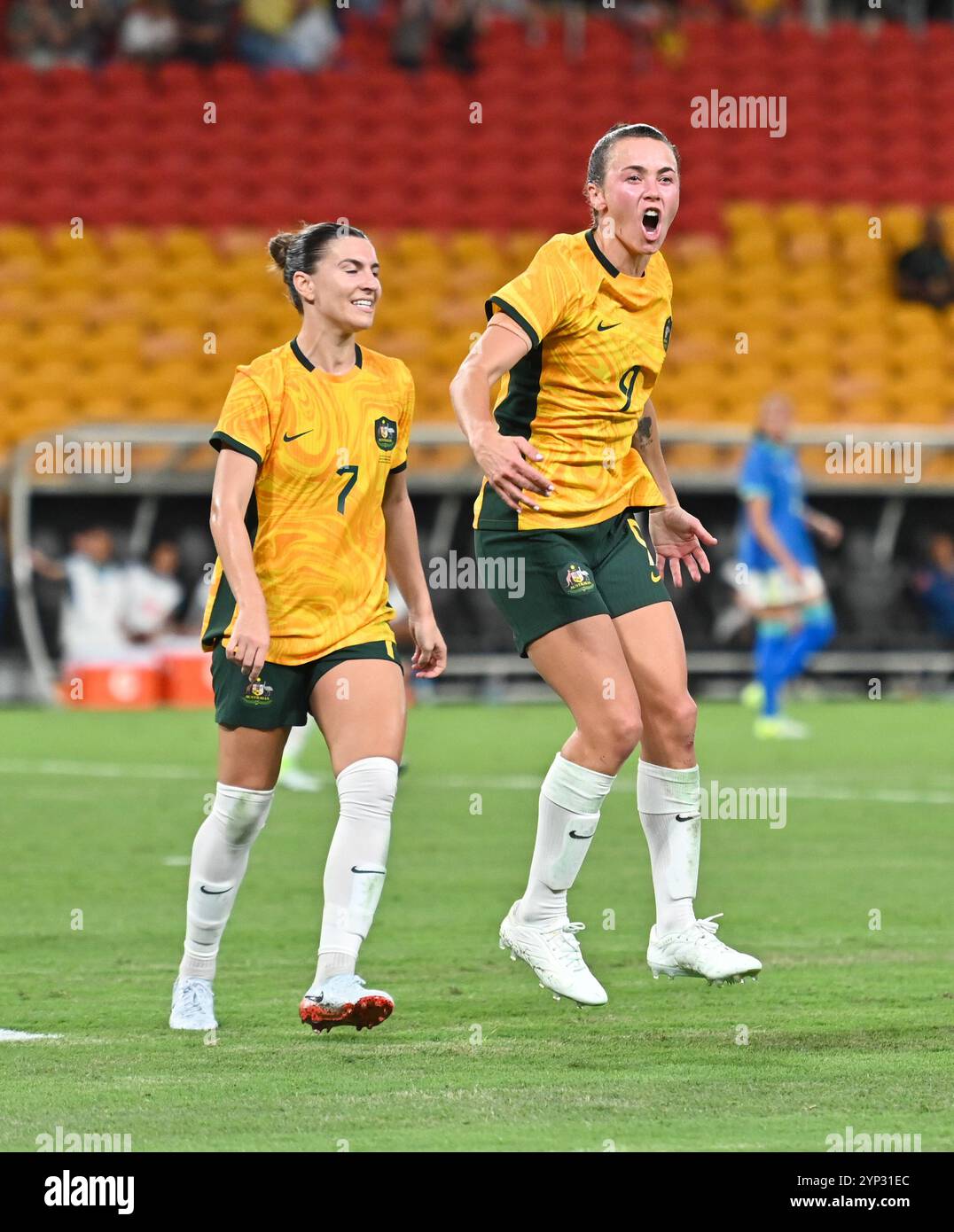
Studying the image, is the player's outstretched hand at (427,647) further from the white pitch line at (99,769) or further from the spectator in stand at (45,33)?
the spectator in stand at (45,33)

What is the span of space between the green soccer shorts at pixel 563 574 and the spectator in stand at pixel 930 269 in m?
18.6

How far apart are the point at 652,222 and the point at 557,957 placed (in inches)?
81.7

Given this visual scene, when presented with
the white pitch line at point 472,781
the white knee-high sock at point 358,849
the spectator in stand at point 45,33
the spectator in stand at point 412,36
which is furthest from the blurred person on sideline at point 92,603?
the white knee-high sock at point 358,849

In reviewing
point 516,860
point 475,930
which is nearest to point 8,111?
point 516,860

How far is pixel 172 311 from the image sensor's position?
22812mm

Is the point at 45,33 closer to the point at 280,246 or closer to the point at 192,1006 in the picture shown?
the point at 280,246

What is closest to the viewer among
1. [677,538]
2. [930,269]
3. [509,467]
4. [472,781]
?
[509,467]

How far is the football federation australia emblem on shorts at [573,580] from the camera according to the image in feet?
20.4

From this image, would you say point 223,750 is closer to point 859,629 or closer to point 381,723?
point 381,723

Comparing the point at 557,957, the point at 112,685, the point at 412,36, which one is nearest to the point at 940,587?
the point at 112,685

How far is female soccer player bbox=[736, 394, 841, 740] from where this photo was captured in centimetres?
1598

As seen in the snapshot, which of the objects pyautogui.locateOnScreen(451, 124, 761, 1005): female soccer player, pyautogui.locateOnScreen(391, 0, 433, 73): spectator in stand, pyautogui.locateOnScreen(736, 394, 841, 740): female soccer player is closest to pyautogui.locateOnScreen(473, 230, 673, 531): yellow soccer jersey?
pyautogui.locateOnScreen(451, 124, 761, 1005): female soccer player

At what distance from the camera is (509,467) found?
18.6 feet

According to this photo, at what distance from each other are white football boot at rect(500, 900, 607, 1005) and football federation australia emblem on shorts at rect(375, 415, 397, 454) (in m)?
1.41
